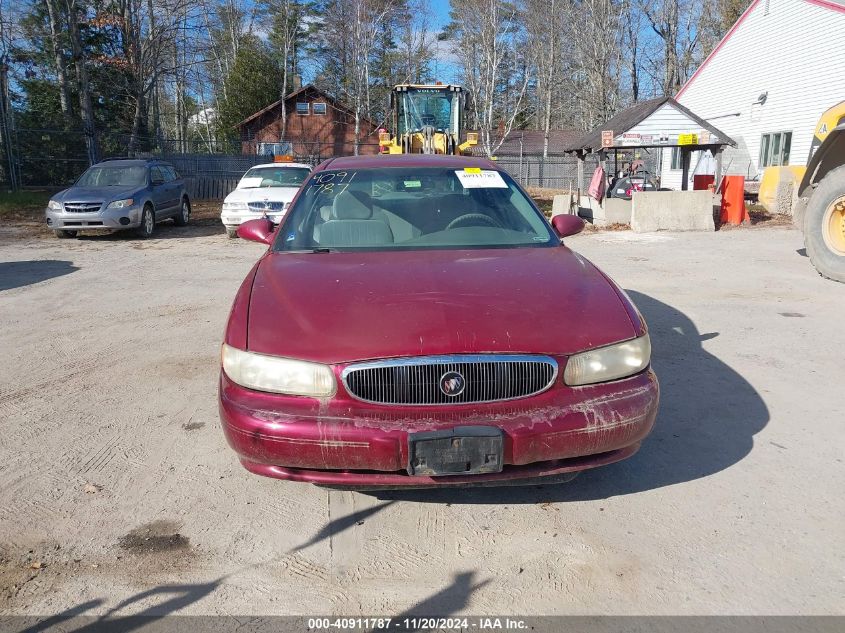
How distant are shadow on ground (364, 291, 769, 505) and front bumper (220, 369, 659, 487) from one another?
509 mm

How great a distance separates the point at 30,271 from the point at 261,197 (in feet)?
14.5

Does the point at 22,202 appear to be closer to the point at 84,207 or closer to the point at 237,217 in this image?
the point at 84,207

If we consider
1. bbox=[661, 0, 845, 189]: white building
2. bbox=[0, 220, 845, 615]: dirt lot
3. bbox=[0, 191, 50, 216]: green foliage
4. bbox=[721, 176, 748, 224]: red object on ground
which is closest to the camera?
bbox=[0, 220, 845, 615]: dirt lot

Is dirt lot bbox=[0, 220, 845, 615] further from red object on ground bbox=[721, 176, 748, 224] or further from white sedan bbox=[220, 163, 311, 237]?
red object on ground bbox=[721, 176, 748, 224]

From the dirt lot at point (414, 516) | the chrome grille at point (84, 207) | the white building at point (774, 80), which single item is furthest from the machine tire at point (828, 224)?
the white building at point (774, 80)

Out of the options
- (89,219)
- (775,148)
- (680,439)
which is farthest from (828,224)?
(775,148)

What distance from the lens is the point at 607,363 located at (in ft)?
9.29

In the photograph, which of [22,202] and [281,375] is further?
[22,202]

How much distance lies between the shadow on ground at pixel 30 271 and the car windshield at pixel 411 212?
605 centimetres

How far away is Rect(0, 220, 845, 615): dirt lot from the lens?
2514mm

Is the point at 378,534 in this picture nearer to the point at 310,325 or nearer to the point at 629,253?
the point at 310,325

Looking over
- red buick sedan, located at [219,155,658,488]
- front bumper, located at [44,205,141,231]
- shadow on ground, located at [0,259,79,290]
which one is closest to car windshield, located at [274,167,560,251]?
red buick sedan, located at [219,155,658,488]

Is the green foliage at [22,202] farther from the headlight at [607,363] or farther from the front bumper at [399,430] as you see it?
the headlight at [607,363]

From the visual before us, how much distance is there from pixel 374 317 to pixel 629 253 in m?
9.15
